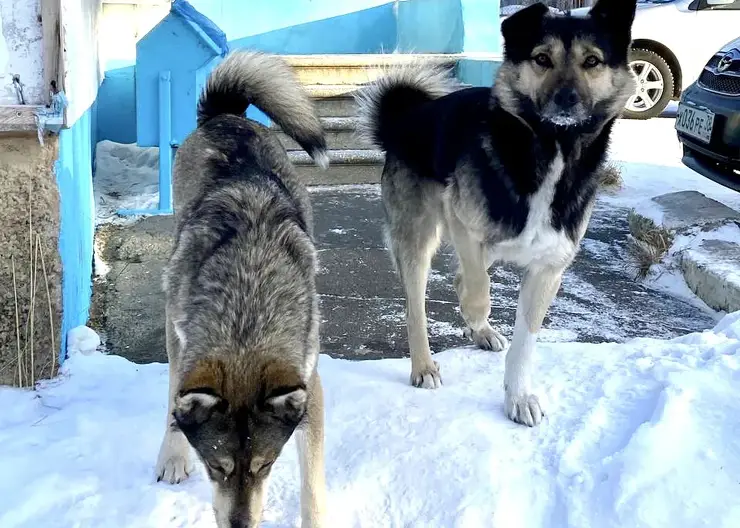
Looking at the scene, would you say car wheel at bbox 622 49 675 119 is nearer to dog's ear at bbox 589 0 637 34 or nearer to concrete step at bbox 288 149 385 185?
concrete step at bbox 288 149 385 185

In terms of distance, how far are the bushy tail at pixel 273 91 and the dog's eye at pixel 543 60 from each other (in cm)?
111

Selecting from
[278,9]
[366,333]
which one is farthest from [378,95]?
[278,9]

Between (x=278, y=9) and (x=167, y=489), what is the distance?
290 inches

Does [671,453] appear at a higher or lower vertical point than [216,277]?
lower

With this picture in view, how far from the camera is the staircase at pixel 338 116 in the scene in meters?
7.41

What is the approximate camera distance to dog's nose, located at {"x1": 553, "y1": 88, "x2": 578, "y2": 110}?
297 centimetres

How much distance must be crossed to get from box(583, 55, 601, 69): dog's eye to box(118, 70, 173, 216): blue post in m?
3.72

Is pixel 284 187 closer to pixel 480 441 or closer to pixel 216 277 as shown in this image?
pixel 216 277

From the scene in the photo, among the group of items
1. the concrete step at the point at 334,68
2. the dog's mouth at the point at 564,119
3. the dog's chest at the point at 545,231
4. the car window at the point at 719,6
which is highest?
the car window at the point at 719,6

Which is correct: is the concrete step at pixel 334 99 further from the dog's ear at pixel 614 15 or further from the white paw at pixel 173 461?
the white paw at pixel 173 461

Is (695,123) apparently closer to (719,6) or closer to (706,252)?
(706,252)

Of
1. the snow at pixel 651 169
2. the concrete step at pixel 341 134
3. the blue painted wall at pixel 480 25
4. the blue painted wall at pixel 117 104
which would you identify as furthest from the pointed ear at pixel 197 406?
the blue painted wall at pixel 480 25

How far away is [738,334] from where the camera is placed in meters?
3.41

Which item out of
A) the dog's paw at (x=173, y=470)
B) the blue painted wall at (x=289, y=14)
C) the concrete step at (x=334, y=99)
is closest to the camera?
the dog's paw at (x=173, y=470)
